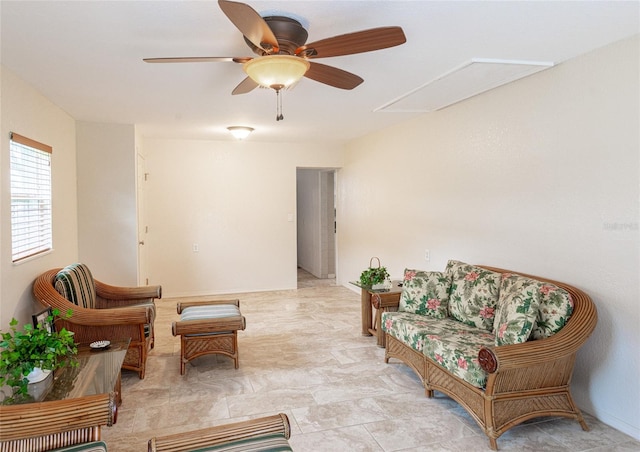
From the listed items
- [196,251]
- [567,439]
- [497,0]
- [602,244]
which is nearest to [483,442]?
[567,439]

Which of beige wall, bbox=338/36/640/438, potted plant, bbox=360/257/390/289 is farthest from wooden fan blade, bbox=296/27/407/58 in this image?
potted plant, bbox=360/257/390/289

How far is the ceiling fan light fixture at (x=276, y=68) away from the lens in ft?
7.13

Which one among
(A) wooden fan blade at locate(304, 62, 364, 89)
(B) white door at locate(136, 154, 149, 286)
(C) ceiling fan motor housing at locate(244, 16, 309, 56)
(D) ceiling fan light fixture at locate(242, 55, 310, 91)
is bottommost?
(B) white door at locate(136, 154, 149, 286)

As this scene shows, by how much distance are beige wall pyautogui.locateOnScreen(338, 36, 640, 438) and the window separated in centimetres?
378

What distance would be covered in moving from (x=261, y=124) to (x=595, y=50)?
3.54m

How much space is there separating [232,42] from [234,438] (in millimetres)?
2170

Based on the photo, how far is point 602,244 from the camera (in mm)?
2727

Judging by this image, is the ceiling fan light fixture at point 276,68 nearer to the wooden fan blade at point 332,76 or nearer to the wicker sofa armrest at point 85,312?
the wooden fan blade at point 332,76

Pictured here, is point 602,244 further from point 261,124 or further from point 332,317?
point 261,124

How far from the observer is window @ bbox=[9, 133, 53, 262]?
318cm

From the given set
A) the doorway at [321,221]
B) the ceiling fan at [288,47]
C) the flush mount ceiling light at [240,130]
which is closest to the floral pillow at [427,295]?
the ceiling fan at [288,47]

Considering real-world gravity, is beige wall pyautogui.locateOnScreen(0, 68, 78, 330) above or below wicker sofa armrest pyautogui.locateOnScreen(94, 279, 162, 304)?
above

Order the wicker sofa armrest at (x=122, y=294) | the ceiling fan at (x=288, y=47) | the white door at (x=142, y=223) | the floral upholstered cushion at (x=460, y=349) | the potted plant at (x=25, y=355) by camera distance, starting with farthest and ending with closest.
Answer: the white door at (x=142, y=223), the wicker sofa armrest at (x=122, y=294), the floral upholstered cushion at (x=460, y=349), the potted plant at (x=25, y=355), the ceiling fan at (x=288, y=47)

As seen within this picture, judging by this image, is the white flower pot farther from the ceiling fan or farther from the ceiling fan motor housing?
the ceiling fan motor housing
